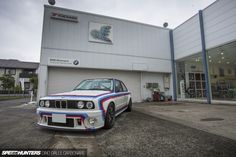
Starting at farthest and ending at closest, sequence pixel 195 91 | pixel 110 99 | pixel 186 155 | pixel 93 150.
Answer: pixel 195 91
pixel 110 99
pixel 93 150
pixel 186 155

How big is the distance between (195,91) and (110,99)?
40.1 feet

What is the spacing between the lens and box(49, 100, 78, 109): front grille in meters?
2.51

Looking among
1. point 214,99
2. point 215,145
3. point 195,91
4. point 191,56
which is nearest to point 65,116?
point 215,145

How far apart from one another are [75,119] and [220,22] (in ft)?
35.9

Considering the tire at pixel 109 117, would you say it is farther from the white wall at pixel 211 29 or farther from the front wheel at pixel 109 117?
the white wall at pixel 211 29

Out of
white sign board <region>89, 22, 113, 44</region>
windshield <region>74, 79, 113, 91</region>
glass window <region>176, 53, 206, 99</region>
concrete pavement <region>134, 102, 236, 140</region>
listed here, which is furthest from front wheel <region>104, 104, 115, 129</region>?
glass window <region>176, 53, 206, 99</region>

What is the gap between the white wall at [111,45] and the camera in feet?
27.3

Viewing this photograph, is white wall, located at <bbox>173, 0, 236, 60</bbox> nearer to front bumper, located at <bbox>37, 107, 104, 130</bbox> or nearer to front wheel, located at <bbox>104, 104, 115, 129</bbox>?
front wheel, located at <bbox>104, 104, 115, 129</bbox>

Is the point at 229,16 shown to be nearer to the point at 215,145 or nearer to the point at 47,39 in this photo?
the point at 215,145

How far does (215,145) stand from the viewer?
203cm

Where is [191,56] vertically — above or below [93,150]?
above

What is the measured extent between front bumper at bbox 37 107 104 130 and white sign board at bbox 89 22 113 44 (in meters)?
7.85

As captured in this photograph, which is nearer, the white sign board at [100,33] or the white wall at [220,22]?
Answer: the white wall at [220,22]
